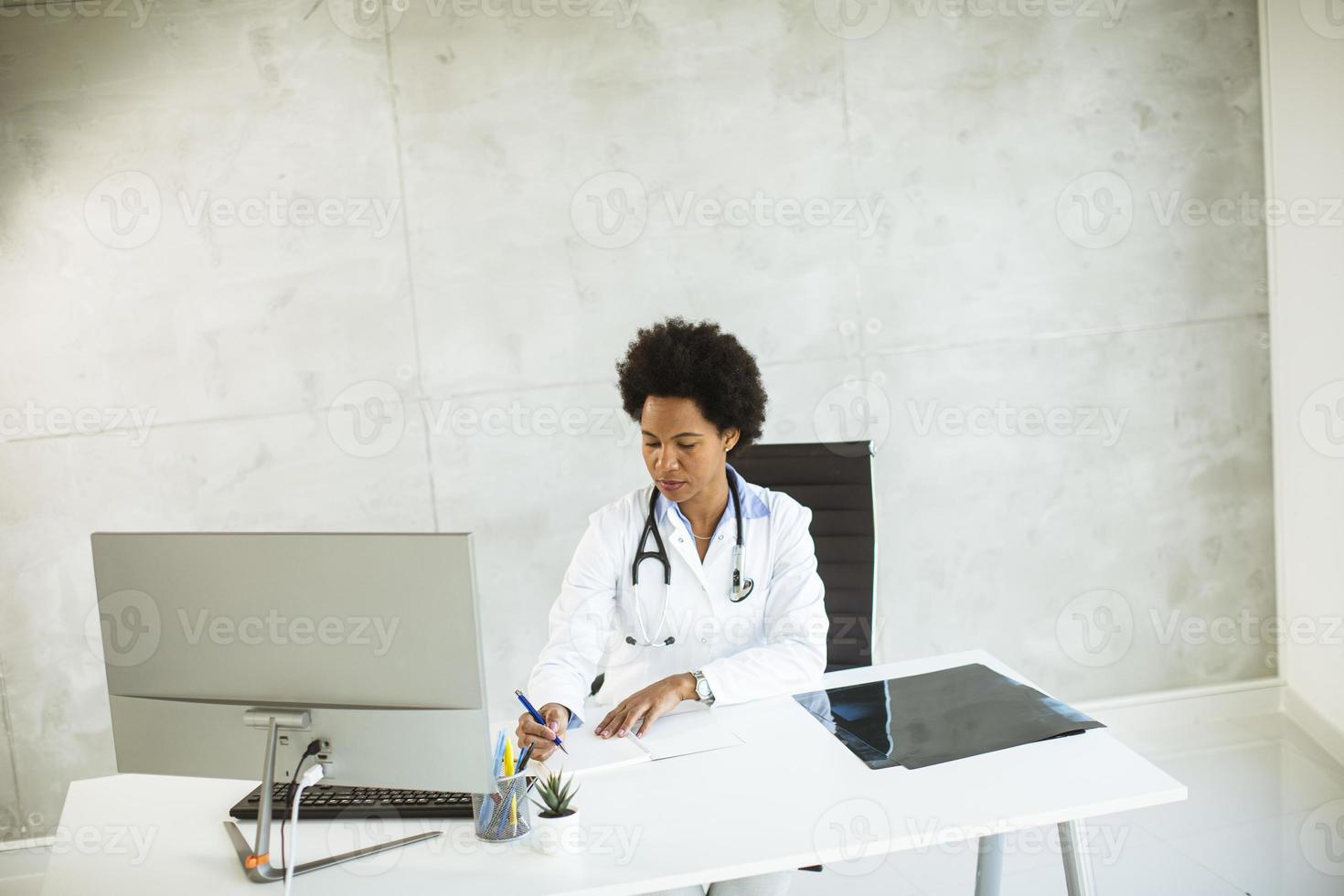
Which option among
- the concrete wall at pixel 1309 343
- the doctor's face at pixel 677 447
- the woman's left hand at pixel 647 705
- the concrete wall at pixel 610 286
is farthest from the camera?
the concrete wall at pixel 1309 343

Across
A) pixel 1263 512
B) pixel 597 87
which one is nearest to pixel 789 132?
pixel 597 87

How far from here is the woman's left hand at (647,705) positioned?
203 centimetres

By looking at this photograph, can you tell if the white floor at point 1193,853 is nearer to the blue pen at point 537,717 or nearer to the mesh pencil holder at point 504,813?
the blue pen at point 537,717

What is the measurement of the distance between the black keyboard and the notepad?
0.20m

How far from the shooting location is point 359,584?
1591 millimetres

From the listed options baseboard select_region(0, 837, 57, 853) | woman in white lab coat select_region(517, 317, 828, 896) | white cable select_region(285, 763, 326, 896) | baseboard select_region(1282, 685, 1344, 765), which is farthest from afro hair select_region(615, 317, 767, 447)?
baseboard select_region(1282, 685, 1344, 765)

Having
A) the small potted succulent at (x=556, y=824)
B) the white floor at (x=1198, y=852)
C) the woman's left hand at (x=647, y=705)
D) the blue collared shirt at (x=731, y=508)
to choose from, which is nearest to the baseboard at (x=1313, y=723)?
the white floor at (x=1198, y=852)

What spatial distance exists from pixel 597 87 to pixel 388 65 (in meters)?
0.66

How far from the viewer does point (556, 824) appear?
165 centimetres

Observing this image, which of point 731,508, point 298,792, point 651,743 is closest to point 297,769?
point 298,792

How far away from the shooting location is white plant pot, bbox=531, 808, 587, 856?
1638 millimetres

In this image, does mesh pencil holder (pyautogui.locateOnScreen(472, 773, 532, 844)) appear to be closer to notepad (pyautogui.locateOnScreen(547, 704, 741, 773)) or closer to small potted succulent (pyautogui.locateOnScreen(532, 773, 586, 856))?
small potted succulent (pyautogui.locateOnScreen(532, 773, 586, 856))

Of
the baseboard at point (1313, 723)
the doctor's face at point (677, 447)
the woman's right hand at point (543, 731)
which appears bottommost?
the baseboard at point (1313, 723)

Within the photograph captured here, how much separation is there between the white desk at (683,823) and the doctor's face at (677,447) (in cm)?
61
